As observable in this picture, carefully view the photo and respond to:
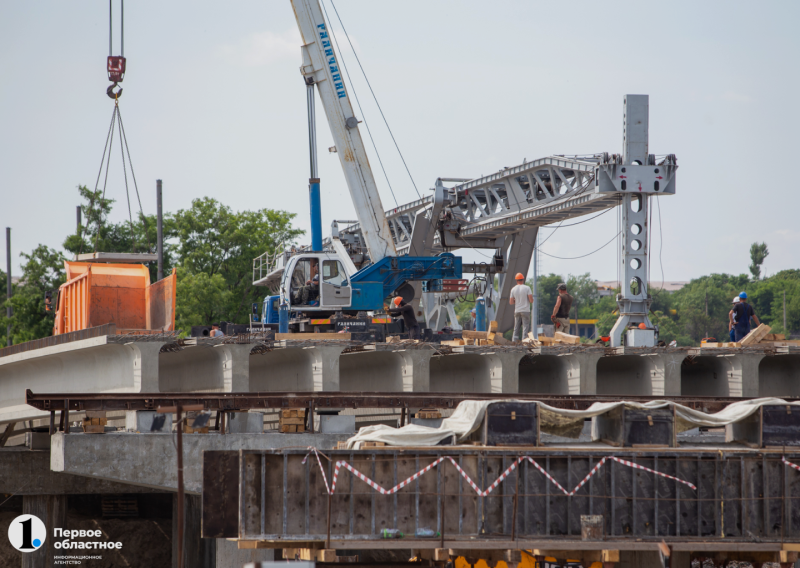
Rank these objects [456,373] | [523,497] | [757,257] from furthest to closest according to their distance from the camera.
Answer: [757,257]
[456,373]
[523,497]

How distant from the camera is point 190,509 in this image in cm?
Result: 2470

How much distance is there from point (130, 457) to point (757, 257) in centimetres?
14942

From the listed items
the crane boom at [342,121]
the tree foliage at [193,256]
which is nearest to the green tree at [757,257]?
the tree foliage at [193,256]

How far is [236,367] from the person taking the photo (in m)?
21.1

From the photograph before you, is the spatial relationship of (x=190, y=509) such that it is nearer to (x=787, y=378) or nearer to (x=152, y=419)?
(x=152, y=419)

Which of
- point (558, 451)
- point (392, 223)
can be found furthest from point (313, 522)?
point (392, 223)

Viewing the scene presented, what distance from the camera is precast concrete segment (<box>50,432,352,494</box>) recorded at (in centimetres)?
1723

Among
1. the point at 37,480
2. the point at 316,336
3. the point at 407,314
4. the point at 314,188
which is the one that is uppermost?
the point at 314,188

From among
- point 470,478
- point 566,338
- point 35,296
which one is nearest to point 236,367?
point 566,338

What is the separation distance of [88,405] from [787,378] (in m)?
19.0

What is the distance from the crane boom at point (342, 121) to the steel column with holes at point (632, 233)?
8613 millimetres

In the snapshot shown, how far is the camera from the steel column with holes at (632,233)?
2592cm

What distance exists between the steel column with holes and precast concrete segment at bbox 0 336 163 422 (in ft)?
43.2

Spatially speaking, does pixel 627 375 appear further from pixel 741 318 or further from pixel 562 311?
pixel 741 318
